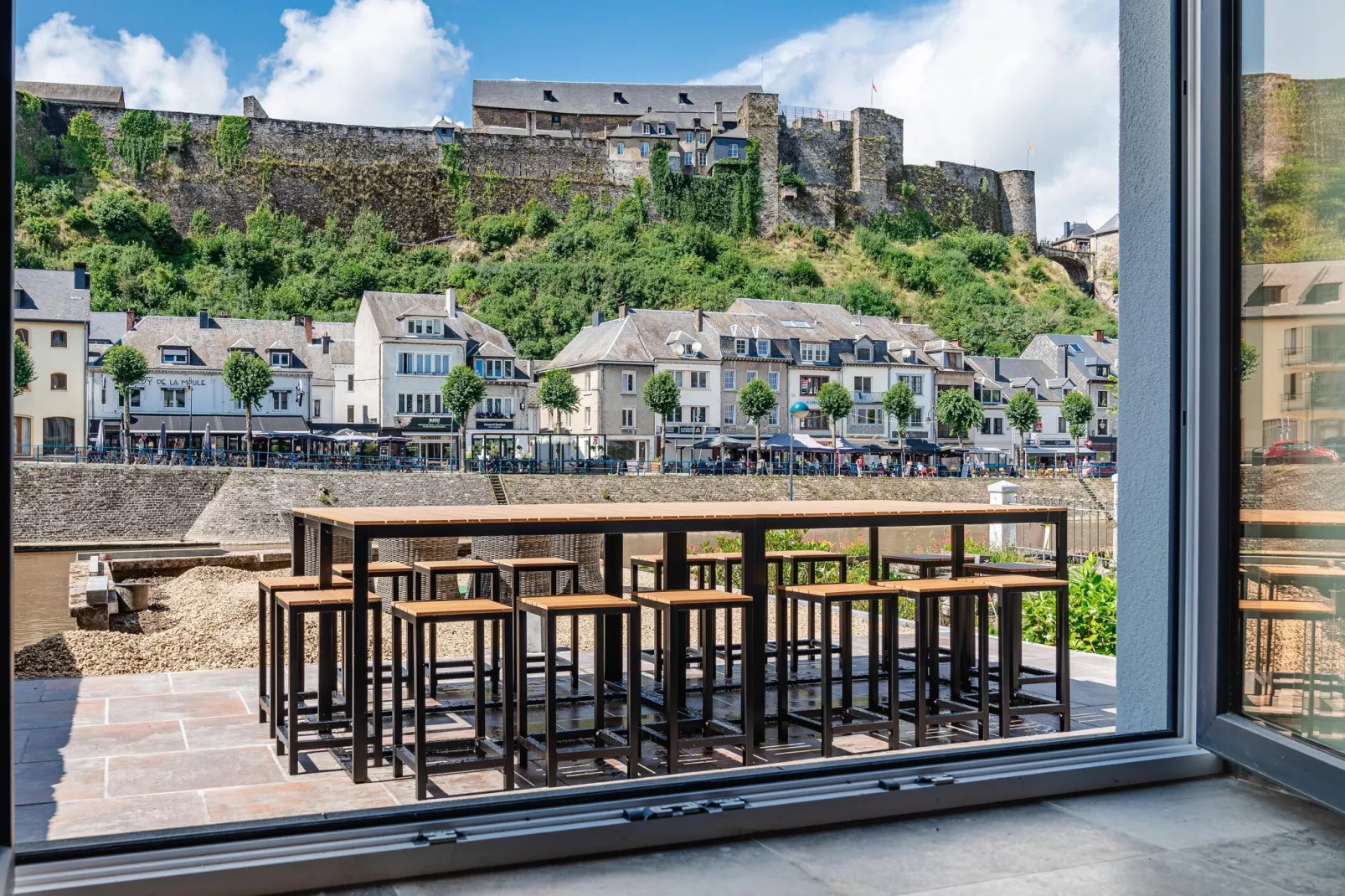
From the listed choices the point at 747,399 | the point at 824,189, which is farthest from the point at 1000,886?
the point at 824,189

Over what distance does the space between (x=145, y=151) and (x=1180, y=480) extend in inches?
2448

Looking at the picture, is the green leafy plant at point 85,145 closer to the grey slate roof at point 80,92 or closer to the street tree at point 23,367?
the grey slate roof at point 80,92

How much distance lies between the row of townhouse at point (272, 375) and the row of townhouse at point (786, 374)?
349cm

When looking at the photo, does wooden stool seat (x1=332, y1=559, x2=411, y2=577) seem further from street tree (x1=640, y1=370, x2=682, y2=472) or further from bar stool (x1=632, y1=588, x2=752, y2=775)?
street tree (x1=640, y1=370, x2=682, y2=472)

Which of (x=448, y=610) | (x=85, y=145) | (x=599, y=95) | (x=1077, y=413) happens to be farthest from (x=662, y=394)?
(x=599, y=95)

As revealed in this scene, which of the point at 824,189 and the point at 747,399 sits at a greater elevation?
the point at 824,189

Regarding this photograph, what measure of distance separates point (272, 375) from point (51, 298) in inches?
270

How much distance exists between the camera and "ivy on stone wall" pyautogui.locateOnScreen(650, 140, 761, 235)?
6531 centimetres

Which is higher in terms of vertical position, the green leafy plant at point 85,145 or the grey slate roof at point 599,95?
the grey slate roof at point 599,95

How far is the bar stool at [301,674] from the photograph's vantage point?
3.76 metres

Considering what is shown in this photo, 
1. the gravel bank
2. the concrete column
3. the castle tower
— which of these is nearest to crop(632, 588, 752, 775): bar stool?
the gravel bank

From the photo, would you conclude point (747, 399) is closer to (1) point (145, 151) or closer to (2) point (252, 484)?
(2) point (252, 484)

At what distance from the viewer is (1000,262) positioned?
70.9m

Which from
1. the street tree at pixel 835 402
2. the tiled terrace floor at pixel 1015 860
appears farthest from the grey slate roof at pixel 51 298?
the tiled terrace floor at pixel 1015 860
